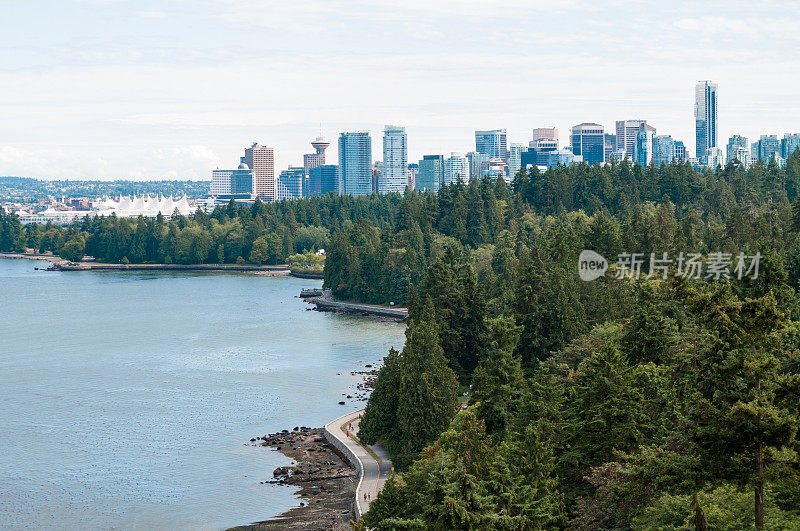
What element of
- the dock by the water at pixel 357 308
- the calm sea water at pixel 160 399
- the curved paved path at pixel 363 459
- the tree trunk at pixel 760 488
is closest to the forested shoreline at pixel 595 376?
the tree trunk at pixel 760 488

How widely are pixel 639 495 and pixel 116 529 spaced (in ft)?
77.8

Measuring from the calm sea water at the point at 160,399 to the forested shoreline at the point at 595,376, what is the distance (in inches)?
329

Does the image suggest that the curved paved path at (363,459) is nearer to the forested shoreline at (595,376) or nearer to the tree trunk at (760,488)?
the forested shoreline at (595,376)

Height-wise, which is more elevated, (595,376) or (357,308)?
(595,376)

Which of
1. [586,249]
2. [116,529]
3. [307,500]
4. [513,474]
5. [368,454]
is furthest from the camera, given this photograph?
[586,249]

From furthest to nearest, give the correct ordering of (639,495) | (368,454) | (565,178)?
1. (565,178)
2. (368,454)
3. (639,495)

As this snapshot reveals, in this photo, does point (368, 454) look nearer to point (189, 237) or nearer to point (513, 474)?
point (513, 474)

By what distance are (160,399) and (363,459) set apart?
20.9m

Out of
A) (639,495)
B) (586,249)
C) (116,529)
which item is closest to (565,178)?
(586,249)

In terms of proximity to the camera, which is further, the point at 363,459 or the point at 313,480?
the point at 363,459

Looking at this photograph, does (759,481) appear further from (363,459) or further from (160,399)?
(160,399)

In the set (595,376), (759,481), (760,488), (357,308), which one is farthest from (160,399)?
(759,481)

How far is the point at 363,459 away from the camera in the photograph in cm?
4638

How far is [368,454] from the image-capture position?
47.1 m
